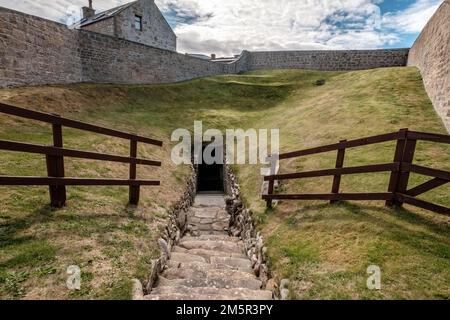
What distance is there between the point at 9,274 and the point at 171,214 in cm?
482

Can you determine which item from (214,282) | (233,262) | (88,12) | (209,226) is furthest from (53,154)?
(88,12)

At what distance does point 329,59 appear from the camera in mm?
35188

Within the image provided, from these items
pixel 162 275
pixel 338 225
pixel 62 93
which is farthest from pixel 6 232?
pixel 62 93

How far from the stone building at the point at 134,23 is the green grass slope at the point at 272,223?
16.6 m

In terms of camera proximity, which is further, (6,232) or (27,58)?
(27,58)

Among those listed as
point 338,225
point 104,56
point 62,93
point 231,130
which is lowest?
point 338,225

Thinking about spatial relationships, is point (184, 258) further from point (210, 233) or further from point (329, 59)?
point (329, 59)

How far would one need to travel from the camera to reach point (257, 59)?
41.2 m

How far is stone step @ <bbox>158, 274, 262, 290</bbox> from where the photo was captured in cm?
483

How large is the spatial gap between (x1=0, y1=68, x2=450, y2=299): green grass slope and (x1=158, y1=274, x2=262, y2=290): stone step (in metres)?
0.53

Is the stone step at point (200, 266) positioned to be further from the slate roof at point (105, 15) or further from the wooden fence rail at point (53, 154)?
the slate roof at point (105, 15)

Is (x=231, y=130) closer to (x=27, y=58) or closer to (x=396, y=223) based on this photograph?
(x=27, y=58)

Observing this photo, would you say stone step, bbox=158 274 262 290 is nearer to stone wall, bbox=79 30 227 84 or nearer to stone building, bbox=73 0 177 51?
stone wall, bbox=79 30 227 84

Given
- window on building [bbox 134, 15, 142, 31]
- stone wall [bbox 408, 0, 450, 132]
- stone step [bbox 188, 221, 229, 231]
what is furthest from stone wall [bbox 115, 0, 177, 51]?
stone wall [bbox 408, 0, 450, 132]
